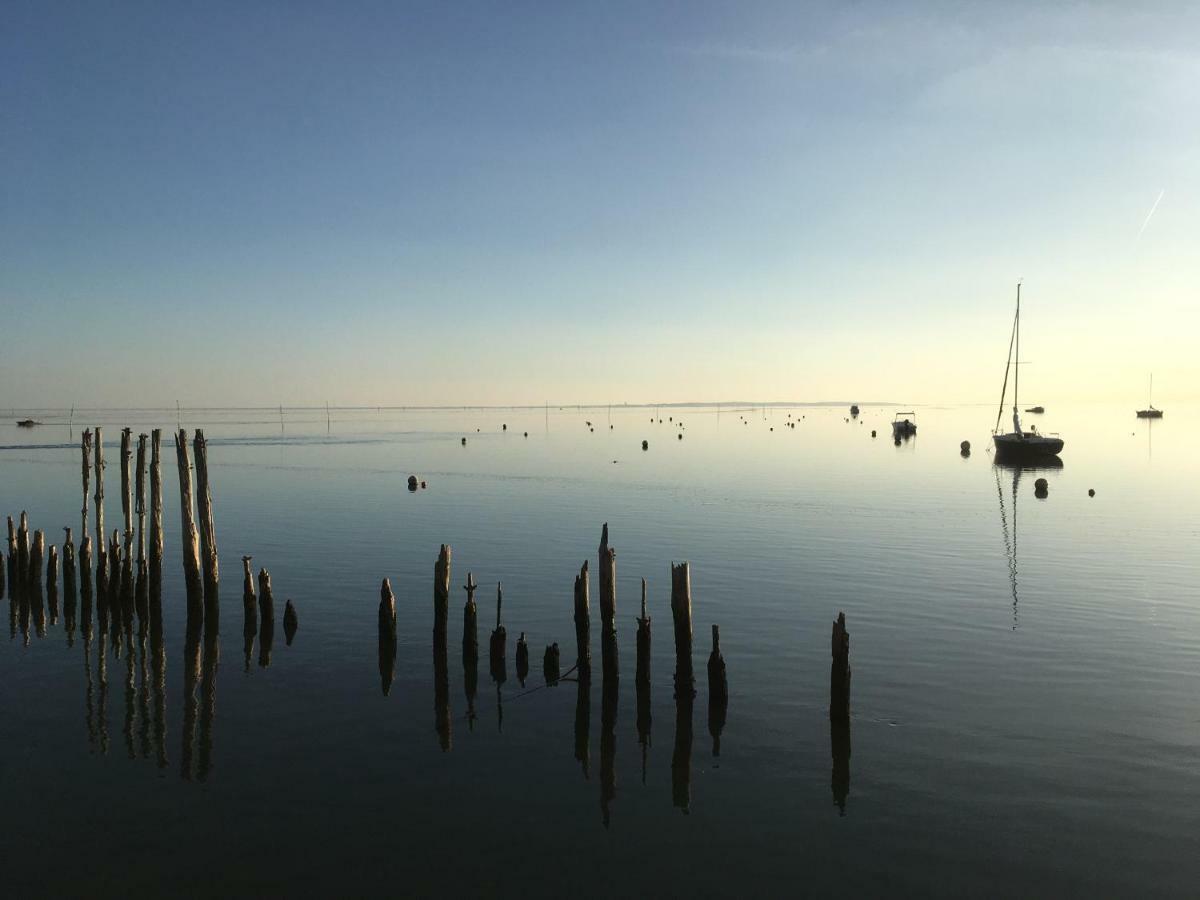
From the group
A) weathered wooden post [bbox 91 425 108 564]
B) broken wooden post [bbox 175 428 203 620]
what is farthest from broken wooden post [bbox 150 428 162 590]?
weathered wooden post [bbox 91 425 108 564]

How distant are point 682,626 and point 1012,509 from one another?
39.4 meters

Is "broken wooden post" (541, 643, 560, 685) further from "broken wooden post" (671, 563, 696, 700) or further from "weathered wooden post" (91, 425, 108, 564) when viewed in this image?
"weathered wooden post" (91, 425, 108, 564)

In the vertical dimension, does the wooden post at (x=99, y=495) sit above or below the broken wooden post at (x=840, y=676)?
above

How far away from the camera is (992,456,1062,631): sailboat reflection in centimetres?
3049

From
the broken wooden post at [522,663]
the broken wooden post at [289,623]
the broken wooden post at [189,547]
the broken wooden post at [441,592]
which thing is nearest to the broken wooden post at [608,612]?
the broken wooden post at [522,663]

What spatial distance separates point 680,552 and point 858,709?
1804cm

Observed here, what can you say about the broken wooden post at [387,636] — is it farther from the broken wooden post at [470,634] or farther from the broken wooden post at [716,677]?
the broken wooden post at [716,677]

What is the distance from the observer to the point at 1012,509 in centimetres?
4906

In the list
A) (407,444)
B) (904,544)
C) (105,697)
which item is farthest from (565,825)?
(407,444)

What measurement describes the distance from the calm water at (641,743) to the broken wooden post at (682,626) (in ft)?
2.06

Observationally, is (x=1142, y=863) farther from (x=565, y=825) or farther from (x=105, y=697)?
(x=105, y=697)

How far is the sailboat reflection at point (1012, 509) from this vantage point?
100ft

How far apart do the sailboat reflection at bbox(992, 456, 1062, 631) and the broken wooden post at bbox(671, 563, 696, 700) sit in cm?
1144

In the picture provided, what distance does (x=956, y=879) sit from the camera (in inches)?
430
